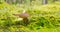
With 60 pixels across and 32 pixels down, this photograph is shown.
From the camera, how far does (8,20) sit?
16.0ft

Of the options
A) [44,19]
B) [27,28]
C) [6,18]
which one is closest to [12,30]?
[27,28]

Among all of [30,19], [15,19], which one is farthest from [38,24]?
[15,19]

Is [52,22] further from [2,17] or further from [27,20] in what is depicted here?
[2,17]

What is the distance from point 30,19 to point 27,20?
0.18 m

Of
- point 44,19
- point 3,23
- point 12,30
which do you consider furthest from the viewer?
point 44,19

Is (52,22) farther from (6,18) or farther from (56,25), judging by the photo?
(6,18)

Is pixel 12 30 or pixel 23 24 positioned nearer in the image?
pixel 12 30

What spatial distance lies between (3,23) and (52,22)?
1580mm

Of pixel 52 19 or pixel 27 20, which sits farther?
pixel 52 19

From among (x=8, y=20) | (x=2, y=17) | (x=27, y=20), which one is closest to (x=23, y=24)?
(x=27, y=20)

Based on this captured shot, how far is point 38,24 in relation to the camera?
492 centimetres

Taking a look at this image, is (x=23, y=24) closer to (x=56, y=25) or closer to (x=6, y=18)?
(x=6, y=18)

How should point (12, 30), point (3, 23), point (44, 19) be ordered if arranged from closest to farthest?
point (12, 30) < point (3, 23) < point (44, 19)

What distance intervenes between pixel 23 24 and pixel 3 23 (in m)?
0.62
